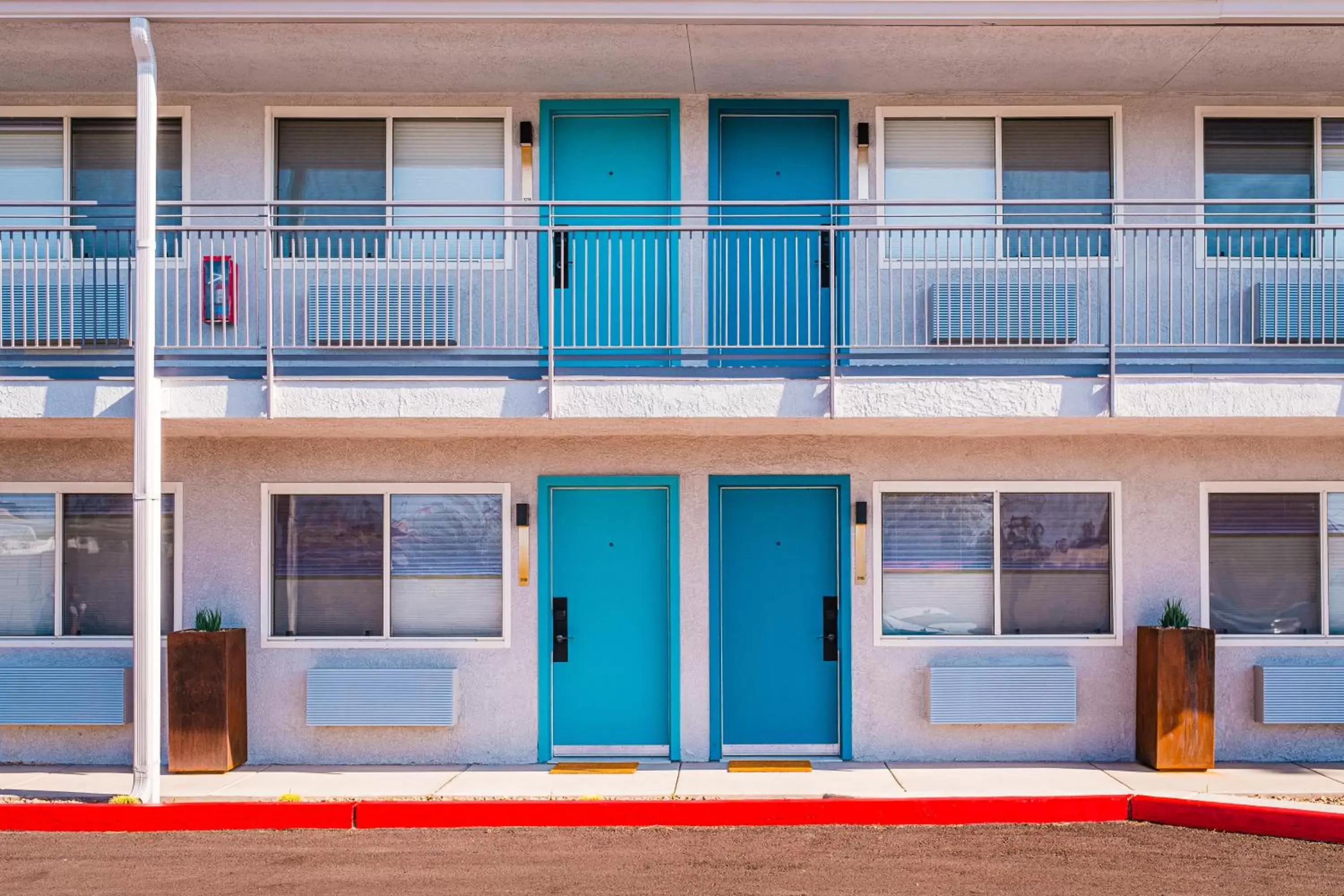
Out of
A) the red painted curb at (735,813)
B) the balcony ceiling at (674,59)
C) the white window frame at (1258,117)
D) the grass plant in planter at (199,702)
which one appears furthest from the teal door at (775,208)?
the grass plant in planter at (199,702)

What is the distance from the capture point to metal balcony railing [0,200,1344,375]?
959 centimetres

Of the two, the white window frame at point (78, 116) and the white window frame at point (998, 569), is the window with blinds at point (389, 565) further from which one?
the white window frame at point (998, 569)

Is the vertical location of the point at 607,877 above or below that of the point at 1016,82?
below

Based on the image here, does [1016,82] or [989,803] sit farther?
[1016,82]

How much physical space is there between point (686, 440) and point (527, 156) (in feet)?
9.58

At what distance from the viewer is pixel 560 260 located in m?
9.70

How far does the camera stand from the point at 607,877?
7.06m

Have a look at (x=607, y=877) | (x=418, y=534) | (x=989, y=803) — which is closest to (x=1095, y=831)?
(x=989, y=803)

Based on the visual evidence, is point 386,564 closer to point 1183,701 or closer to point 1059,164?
point 1183,701

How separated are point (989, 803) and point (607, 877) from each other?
2.99 metres

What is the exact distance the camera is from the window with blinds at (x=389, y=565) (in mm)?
10086

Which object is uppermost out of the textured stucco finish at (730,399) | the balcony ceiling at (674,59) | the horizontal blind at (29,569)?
the balcony ceiling at (674,59)

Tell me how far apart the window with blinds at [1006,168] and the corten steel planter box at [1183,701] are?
3510 millimetres

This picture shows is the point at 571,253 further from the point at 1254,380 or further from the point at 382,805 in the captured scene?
the point at 1254,380
